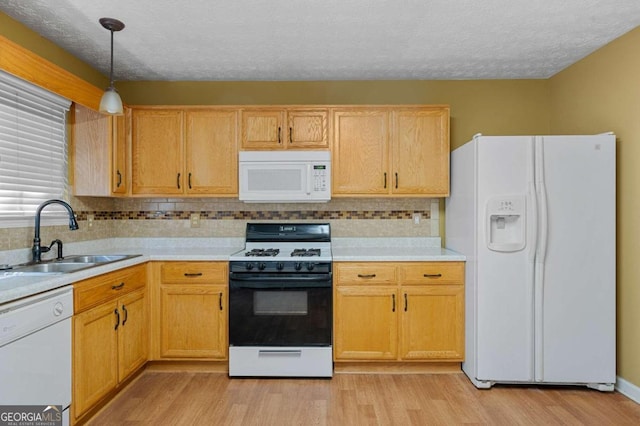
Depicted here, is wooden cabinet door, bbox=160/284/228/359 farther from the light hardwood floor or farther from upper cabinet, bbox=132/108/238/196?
upper cabinet, bbox=132/108/238/196

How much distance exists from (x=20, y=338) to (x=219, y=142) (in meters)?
1.93

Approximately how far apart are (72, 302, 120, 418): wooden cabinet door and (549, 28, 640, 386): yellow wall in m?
3.45

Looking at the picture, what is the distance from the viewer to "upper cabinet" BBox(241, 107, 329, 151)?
10.0 ft

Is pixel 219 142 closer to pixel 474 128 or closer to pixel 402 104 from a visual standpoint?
pixel 402 104

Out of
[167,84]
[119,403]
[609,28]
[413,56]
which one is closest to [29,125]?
[167,84]

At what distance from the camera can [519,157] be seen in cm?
249

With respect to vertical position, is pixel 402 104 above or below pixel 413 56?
below

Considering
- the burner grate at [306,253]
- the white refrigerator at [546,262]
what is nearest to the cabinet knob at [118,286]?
the burner grate at [306,253]

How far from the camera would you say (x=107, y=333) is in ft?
7.45

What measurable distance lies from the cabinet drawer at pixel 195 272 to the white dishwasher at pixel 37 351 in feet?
2.86

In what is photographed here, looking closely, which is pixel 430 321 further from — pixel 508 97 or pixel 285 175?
pixel 508 97

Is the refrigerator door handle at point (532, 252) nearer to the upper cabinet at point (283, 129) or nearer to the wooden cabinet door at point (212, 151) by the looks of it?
the upper cabinet at point (283, 129)

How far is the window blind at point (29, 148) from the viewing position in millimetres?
2262

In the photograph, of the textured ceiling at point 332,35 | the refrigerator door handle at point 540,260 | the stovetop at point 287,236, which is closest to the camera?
the textured ceiling at point 332,35
